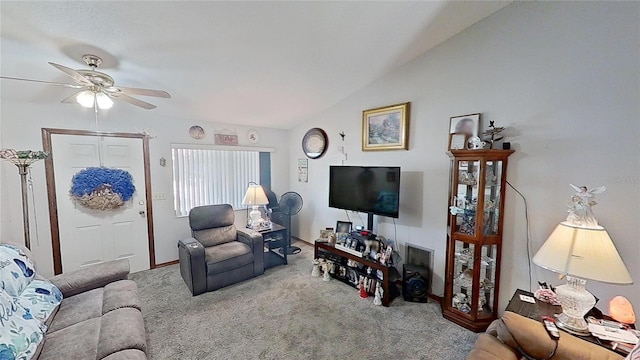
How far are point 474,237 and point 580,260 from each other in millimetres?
941

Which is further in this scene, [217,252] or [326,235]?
[326,235]

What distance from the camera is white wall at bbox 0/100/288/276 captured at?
2.72m

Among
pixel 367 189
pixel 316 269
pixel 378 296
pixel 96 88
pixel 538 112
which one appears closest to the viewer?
pixel 96 88

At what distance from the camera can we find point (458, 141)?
254 centimetres

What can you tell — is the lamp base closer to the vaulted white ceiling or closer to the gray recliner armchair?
the vaulted white ceiling

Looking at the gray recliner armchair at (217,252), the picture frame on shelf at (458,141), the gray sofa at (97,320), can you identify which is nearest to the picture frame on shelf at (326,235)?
the gray recliner armchair at (217,252)

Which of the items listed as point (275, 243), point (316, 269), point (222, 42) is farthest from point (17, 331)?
point (275, 243)

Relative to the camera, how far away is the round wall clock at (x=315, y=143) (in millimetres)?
4090

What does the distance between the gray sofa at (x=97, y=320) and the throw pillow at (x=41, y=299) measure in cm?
8

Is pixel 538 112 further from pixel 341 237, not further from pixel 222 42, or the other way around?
pixel 222 42

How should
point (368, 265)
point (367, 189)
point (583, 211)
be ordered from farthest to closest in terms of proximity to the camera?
1. point (367, 189)
2. point (368, 265)
3. point (583, 211)

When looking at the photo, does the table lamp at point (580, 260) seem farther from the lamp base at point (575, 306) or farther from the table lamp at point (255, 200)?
the table lamp at point (255, 200)

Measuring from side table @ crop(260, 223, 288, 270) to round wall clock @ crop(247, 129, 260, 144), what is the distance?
1634mm

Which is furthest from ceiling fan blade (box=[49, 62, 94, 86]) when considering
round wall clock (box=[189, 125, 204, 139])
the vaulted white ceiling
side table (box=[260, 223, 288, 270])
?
side table (box=[260, 223, 288, 270])
